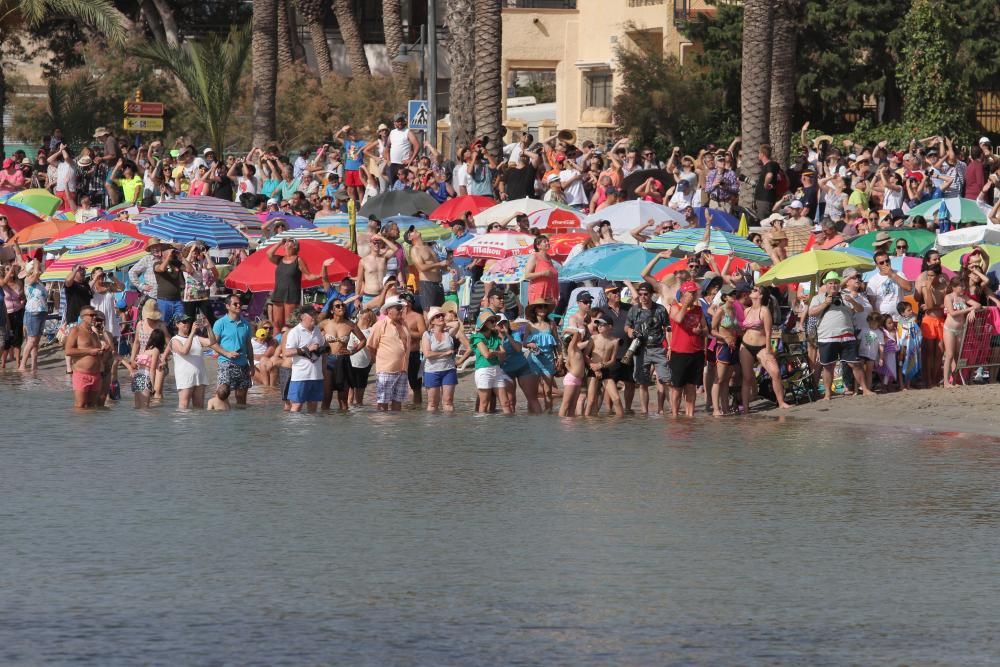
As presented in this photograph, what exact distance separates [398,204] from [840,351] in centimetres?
1005

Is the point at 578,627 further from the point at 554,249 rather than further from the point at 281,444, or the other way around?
the point at 554,249

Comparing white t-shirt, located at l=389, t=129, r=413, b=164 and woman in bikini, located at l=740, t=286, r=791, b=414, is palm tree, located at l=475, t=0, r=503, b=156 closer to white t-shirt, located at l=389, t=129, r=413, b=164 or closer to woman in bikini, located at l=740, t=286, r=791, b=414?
white t-shirt, located at l=389, t=129, r=413, b=164

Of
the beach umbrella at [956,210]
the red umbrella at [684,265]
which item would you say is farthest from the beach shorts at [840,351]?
the beach umbrella at [956,210]

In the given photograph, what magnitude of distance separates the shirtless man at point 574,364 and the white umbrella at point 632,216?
15.9ft

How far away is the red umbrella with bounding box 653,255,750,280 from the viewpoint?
2198 cm

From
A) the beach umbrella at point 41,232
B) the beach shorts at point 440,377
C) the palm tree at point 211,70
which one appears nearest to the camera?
the beach shorts at point 440,377

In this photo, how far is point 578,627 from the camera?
1130 cm

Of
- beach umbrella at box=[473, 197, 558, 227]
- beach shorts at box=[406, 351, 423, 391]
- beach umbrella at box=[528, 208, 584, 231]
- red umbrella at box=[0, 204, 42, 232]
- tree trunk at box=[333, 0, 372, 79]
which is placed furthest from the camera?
tree trunk at box=[333, 0, 372, 79]

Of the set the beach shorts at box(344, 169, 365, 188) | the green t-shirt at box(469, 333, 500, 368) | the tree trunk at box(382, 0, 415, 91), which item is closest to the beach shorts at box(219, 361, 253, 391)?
the green t-shirt at box(469, 333, 500, 368)

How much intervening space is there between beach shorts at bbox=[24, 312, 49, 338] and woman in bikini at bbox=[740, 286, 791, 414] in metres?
10.2

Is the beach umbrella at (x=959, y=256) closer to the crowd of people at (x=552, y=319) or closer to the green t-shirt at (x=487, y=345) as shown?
the crowd of people at (x=552, y=319)

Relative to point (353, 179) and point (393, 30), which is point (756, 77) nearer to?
point (353, 179)

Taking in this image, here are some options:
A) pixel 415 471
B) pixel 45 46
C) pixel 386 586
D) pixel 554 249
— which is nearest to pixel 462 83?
pixel 554 249

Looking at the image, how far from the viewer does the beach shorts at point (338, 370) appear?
21.0 m
